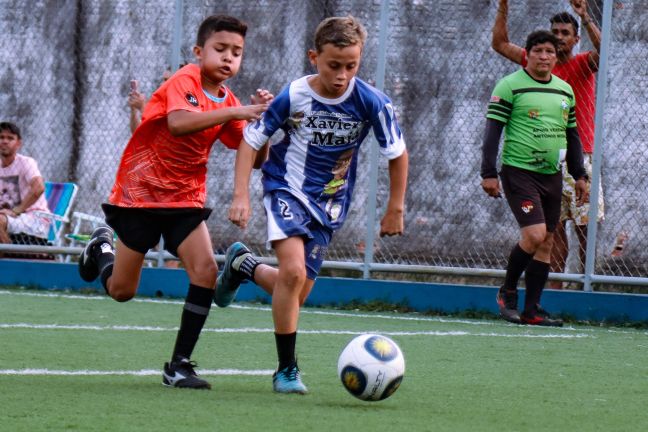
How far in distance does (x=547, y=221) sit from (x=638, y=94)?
157 centimetres

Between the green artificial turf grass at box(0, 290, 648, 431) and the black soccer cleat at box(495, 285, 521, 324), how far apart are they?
200 millimetres

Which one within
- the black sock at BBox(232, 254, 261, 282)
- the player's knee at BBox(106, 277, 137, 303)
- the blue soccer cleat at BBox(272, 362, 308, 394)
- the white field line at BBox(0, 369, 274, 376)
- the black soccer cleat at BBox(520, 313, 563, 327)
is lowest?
the black soccer cleat at BBox(520, 313, 563, 327)

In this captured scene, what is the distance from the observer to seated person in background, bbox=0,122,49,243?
12266 millimetres

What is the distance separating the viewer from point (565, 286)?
10773 millimetres

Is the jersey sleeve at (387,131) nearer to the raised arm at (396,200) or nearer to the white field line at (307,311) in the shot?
the raised arm at (396,200)

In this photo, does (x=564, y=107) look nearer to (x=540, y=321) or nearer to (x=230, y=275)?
(x=540, y=321)

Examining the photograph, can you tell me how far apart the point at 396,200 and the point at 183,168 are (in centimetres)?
106

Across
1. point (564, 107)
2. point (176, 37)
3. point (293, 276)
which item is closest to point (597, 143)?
point (564, 107)

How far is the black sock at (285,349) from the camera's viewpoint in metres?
5.56

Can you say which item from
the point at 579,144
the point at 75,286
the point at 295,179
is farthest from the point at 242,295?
the point at 295,179

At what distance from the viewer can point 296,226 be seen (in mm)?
5691

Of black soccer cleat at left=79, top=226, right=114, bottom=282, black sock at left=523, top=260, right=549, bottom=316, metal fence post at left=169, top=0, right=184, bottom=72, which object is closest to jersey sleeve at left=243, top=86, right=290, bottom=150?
black soccer cleat at left=79, top=226, right=114, bottom=282

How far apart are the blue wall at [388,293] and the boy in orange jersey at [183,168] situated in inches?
177

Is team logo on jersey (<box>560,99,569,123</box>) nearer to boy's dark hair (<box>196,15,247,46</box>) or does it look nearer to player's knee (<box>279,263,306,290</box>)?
boy's dark hair (<box>196,15,247,46</box>)
